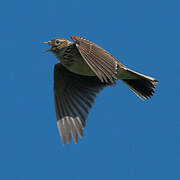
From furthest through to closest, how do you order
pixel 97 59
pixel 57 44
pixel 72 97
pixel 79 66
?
pixel 72 97 → pixel 57 44 → pixel 79 66 → pixel 97 59

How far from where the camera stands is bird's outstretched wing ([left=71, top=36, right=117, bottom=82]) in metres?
8.79

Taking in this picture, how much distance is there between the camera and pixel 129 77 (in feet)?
34.0

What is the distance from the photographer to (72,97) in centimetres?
1083

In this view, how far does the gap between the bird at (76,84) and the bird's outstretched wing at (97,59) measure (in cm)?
2

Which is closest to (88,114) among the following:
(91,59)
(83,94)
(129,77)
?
(83,94)

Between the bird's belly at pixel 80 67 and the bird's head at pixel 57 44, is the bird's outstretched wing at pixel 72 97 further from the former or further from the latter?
the bird's belly at pixel 80 67

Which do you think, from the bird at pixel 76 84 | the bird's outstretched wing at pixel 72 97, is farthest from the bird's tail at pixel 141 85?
the bird's outstretched wing at pixel 72 97

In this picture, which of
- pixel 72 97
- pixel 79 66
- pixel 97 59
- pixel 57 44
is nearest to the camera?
pixel 97 59

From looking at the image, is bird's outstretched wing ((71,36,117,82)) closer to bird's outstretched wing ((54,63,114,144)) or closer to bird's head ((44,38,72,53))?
bird's head ((44,38,72,53))

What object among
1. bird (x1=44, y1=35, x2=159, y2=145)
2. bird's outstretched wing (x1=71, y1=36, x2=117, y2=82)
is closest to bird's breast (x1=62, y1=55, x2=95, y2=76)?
bird (x1=44, y1=35, x2=159, y2=145)

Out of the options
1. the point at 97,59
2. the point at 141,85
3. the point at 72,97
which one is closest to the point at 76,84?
the point at 72,97

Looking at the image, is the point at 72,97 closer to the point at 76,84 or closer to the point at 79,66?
the point at 76,84

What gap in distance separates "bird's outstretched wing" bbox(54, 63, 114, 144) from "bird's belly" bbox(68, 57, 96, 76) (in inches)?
30.5

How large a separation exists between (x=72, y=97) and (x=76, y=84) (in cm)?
34
